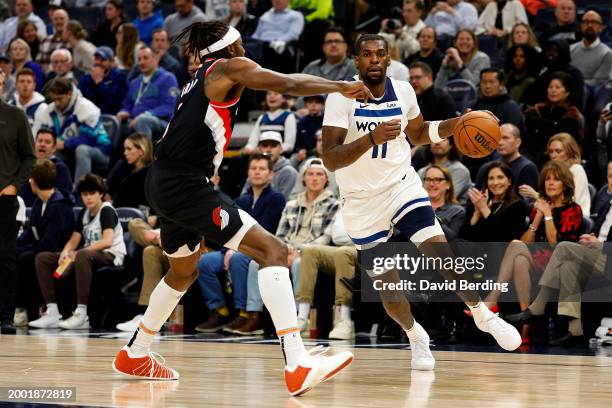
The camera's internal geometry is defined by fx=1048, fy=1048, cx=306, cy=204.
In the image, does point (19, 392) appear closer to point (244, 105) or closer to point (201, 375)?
point (201, 375)

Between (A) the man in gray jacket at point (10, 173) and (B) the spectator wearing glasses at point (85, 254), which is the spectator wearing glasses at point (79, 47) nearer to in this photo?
(B) the spectator wearing glasses at point (85, 254)

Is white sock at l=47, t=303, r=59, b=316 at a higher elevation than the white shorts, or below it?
below

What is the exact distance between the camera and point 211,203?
5.48 metres

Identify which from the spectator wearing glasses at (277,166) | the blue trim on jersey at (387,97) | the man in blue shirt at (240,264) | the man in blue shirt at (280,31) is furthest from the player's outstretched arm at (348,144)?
the man in blue shirt at (280,31)

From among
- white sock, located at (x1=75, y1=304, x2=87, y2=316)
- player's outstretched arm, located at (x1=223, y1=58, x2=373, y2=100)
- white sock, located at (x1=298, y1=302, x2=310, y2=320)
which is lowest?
white sock, located at (x1=75, y1=304, x2=87, y2=316)

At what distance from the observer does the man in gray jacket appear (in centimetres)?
925

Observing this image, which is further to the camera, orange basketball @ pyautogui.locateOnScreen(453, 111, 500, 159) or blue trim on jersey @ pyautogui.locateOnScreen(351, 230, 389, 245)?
blue trim on jersey @ pyautogui.locateOnScreen(351, 230, 389, 245)

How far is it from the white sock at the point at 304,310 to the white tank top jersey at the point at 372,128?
2976 millimetres

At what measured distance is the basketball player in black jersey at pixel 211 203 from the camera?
205 inches

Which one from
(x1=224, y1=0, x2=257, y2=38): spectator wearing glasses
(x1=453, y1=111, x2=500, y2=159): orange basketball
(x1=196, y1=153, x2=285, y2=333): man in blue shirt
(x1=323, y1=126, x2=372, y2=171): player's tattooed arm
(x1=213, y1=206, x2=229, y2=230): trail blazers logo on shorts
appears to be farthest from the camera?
(x1=224, y1=0, x2=257, y2=38): spectator wearing glasses

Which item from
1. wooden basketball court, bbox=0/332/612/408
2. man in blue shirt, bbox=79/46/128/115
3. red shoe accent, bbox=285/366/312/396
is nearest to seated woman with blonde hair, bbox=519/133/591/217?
wooden basketball court, bbox=0/332/612/408

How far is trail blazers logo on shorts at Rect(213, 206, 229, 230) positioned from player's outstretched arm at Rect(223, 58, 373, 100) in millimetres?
672

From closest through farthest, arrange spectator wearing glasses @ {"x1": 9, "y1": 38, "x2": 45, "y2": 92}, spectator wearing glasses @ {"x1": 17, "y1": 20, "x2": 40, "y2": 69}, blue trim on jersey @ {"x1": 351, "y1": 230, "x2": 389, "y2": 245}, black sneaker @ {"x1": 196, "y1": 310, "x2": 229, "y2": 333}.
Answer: blue trim on jersey @ {"x1": 351, "y1": 230, "x2": 389, "y2": 245}
black sneaker @ {"x1": 196, "y1": 310, "x2": 229, "y2": 333}
spectator wearing glasses @ {"x1": 9, "y1": 38, "x2": 45, "y2": 92}
spectator wearing glasses @ {"x1": 17, "y1": 20, "x2": 40, "y2": 69}

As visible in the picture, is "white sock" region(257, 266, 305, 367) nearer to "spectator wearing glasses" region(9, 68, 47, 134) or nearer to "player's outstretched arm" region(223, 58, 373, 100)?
"player's outstretched arm" region(223, 58, 373, 100)
